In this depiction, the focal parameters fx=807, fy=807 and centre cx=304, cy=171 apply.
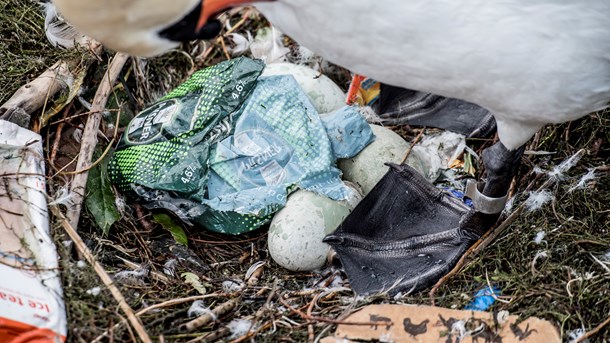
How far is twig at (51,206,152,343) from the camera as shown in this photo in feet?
6.56

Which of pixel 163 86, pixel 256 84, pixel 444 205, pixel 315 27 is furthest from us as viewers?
pixel 163 86

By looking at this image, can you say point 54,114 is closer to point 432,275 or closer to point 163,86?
point 163,86

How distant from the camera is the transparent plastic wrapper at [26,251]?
2.02 m

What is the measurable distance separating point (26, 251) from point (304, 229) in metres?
0.79

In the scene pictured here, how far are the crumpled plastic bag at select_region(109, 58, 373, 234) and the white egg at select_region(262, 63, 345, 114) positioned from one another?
2.2 inches

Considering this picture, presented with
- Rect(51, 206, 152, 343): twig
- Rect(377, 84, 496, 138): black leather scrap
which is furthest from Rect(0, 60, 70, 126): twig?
Rect(377, 84, 496, 138): black leather scrap

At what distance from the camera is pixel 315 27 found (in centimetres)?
170

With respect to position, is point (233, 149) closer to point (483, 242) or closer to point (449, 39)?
point (483, 242)

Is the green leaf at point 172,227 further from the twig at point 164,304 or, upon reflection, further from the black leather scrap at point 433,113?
the black leather scrap at point 433,113

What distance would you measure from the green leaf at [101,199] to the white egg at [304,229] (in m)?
0.50

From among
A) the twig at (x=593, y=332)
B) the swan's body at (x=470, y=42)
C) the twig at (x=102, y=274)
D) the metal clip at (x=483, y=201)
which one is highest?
the swan's body at (x=470, y=42)

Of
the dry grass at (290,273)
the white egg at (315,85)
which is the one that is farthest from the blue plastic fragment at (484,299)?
the white egg at (315,85)

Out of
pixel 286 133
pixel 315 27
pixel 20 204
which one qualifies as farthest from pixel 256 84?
pixel 315 27

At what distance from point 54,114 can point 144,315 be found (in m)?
0.92
